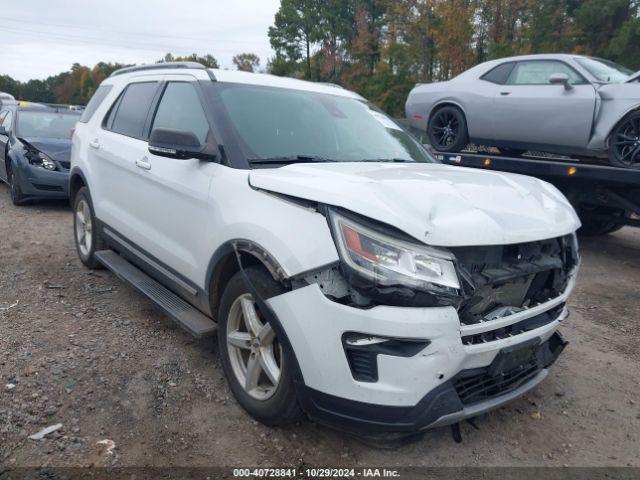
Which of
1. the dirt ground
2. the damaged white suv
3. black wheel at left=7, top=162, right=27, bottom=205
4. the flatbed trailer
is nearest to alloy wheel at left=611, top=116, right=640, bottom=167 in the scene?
the flatbed trailer

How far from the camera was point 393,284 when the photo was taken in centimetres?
224

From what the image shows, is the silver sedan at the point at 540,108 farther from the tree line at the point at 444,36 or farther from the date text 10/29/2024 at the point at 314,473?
the tree line at the point at 444,36

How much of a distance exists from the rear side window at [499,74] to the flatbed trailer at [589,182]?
3.57ft

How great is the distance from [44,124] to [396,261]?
872 cm

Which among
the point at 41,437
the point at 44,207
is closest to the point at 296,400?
the point at 41,437

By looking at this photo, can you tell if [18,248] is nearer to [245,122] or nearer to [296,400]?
[245,122]

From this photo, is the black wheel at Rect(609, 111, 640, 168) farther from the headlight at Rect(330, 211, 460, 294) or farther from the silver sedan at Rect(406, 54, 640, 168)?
the headlight at Rect(330, 211, 460, 294)

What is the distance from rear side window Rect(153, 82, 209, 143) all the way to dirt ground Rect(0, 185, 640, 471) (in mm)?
1510

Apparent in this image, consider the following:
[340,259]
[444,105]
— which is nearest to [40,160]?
[444,105]

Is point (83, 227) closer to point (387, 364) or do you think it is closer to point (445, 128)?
point (387, 364)

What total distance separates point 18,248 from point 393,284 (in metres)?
5.27

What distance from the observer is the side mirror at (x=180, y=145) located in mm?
3076

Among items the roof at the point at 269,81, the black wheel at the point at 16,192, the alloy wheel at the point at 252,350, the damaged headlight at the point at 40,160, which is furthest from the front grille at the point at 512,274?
the black wheel at the point at 16,192

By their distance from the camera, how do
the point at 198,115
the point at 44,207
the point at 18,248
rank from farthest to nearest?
the point at 44,207
the point at 18,248
the point at 198,115
